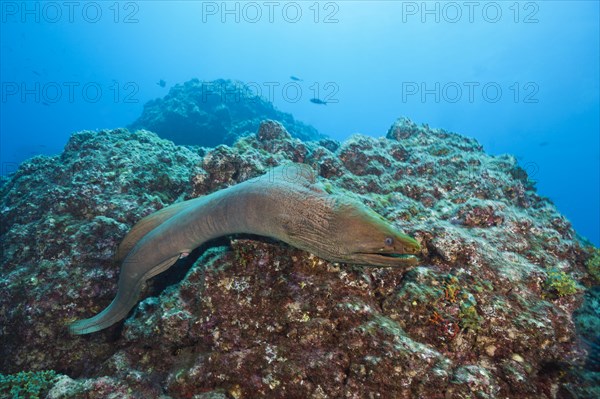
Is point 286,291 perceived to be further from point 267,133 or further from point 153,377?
point 267,133

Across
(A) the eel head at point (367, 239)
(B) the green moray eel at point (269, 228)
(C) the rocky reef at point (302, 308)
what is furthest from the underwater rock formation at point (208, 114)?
(A) the eel head at point (367, 239)

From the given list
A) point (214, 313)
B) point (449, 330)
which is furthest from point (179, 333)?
point (449, 330)

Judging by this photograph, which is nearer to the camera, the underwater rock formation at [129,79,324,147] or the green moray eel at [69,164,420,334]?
the green moray eel at [69,164,420,334]

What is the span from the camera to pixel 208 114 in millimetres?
21297

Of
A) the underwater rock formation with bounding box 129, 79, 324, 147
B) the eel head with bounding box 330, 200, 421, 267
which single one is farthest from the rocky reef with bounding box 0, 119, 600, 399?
the underwater rock formation with bounding box 129, 79, 324, 147

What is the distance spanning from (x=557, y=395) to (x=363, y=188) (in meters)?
3.78

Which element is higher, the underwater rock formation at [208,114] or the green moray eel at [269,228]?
the underwater rock formation at [208,114]

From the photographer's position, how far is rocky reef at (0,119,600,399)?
3094 millimetres

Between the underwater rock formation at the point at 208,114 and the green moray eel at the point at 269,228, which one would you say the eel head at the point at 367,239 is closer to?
the green moray eel at the point at 269,228

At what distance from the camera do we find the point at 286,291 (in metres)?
3.57

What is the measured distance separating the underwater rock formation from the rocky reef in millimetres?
14107

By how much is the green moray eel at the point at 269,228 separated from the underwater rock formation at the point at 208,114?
48.9 ft

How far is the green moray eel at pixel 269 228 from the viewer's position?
9.45ft

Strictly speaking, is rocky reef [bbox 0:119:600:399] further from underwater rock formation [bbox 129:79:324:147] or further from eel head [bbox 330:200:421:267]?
underwater rock formation [bbox 129:79:324:147]
